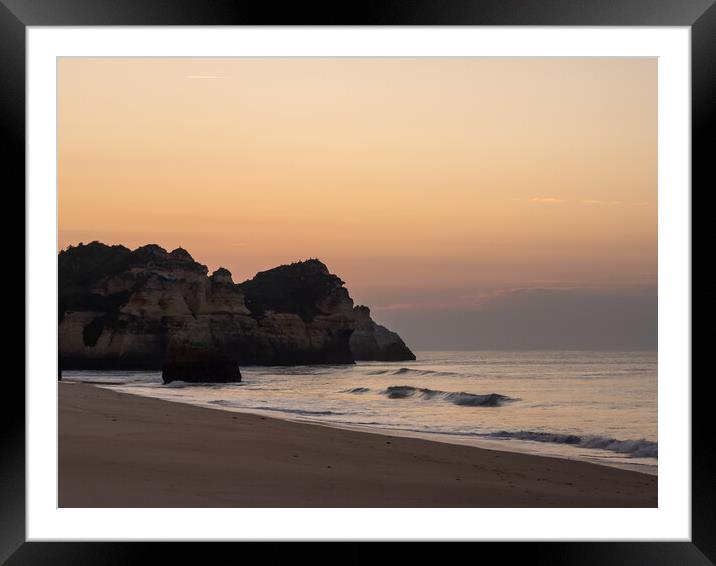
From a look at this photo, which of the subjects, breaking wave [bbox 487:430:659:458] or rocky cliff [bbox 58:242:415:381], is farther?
rocky cliff [bbox 58:242:415:381]

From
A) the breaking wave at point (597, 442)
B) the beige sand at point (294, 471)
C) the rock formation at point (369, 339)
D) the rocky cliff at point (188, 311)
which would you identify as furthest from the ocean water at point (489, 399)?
the rocky cliff at point (188, 311)

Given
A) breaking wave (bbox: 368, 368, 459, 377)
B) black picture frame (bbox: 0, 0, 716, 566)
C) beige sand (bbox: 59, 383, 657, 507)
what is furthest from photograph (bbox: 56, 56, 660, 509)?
black picture frame (bbox: 0, 0, 716, 566)

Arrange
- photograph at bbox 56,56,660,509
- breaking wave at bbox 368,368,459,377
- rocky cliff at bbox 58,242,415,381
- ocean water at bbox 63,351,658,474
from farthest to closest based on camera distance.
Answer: rocky cliff at bbox 58,242,415,381 < breaking wave at bbox 368,368,459,377 < ocean water at bbox 63,351,658,474 < photograph at bbox 56,56,660,509

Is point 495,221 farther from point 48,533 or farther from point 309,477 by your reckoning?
point 48,533

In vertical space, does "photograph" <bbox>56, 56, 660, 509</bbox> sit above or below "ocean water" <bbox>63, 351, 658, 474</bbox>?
above

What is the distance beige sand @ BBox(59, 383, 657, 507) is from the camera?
14.6 feet

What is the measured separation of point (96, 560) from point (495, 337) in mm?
22171

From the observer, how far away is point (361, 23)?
2824 millimetres

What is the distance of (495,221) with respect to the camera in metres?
28.1

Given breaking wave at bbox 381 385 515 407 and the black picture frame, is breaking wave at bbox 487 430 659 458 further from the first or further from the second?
the black picture frame

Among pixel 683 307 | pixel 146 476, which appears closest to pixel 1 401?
pixel 146 476

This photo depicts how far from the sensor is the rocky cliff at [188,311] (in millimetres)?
31828

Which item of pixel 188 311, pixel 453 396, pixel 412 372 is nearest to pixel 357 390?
pixel 412 372

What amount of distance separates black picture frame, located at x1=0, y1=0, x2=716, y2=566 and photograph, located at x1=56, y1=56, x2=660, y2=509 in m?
1.19
